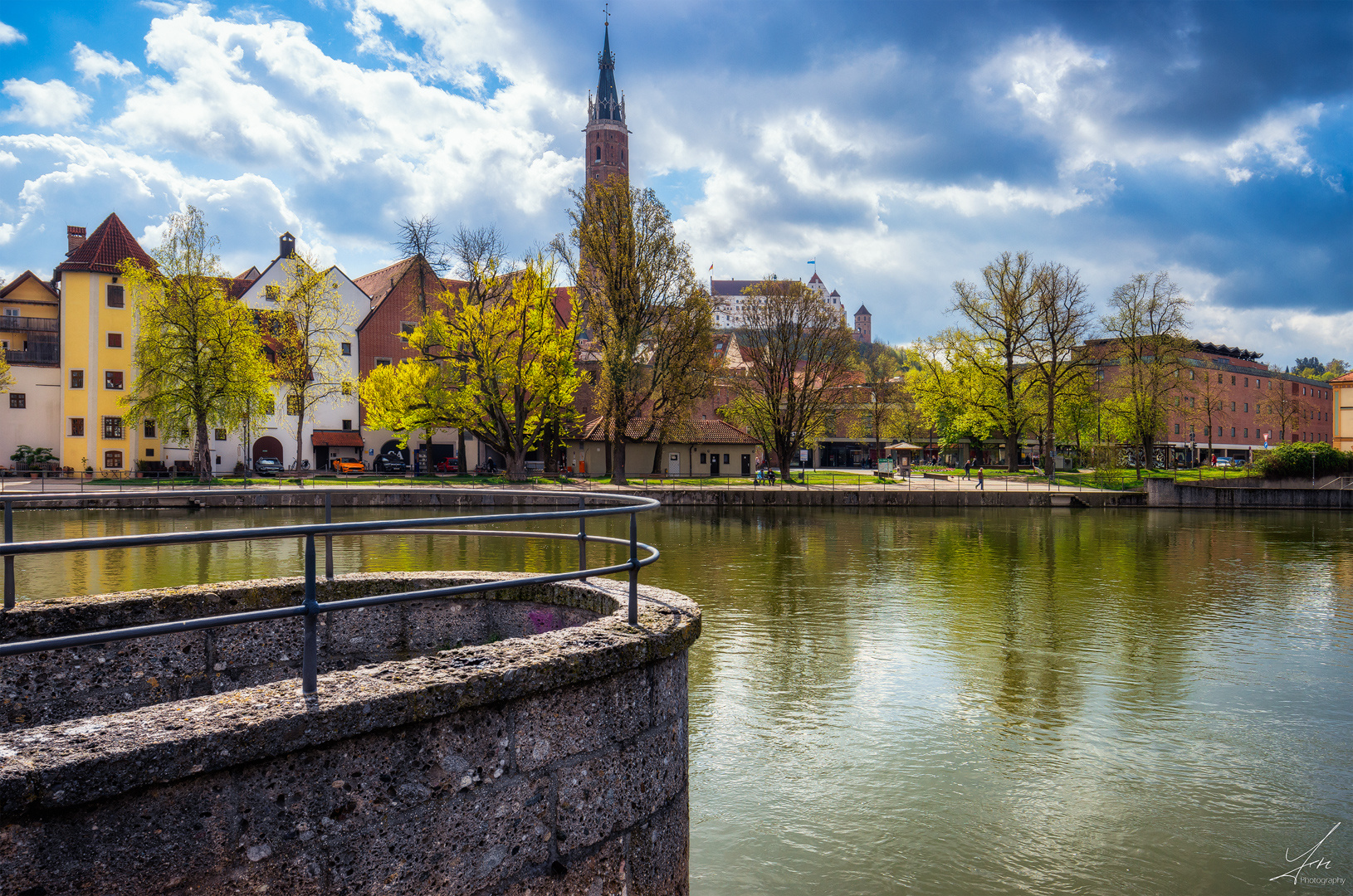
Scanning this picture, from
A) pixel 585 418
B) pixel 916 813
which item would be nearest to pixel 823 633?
pixel 916 813

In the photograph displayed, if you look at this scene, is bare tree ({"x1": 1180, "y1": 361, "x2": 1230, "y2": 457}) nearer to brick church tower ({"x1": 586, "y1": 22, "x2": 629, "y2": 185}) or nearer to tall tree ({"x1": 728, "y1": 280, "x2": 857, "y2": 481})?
tall tree ({"x1": 728, "y1": 280, "x2": 857, "y2": 481})

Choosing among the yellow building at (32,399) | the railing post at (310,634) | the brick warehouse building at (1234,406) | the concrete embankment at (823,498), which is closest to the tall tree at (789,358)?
the concrete embankment at (823,498)

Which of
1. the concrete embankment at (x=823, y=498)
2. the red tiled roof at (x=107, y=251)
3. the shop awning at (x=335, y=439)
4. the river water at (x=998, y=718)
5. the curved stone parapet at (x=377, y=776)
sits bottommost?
the river water at (x=998, y=718)

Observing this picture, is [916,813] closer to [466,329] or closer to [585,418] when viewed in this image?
[466,329]

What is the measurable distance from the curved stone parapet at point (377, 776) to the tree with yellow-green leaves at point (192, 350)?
48.6 meters

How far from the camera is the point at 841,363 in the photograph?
58.4m

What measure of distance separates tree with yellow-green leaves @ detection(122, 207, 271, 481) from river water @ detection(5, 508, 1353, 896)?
27616mm

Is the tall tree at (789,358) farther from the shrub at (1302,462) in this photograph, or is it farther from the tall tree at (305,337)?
the tall tree at (305,337)

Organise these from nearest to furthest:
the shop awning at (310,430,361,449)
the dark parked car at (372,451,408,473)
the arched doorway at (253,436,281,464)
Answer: the arched doorway at (253,436,281,464) → the dark parked car at (372,451,408,473) → the shop awning at (310,430,361,449)

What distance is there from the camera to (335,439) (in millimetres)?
61438

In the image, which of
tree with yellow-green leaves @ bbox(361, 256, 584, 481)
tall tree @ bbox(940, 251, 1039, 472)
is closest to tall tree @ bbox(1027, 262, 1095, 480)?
tall tree @ bbox(940, 251, 1039, 472)

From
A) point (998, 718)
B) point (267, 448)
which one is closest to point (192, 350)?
point (267, 448)

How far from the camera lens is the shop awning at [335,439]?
200ft

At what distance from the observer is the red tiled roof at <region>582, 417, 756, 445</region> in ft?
179
